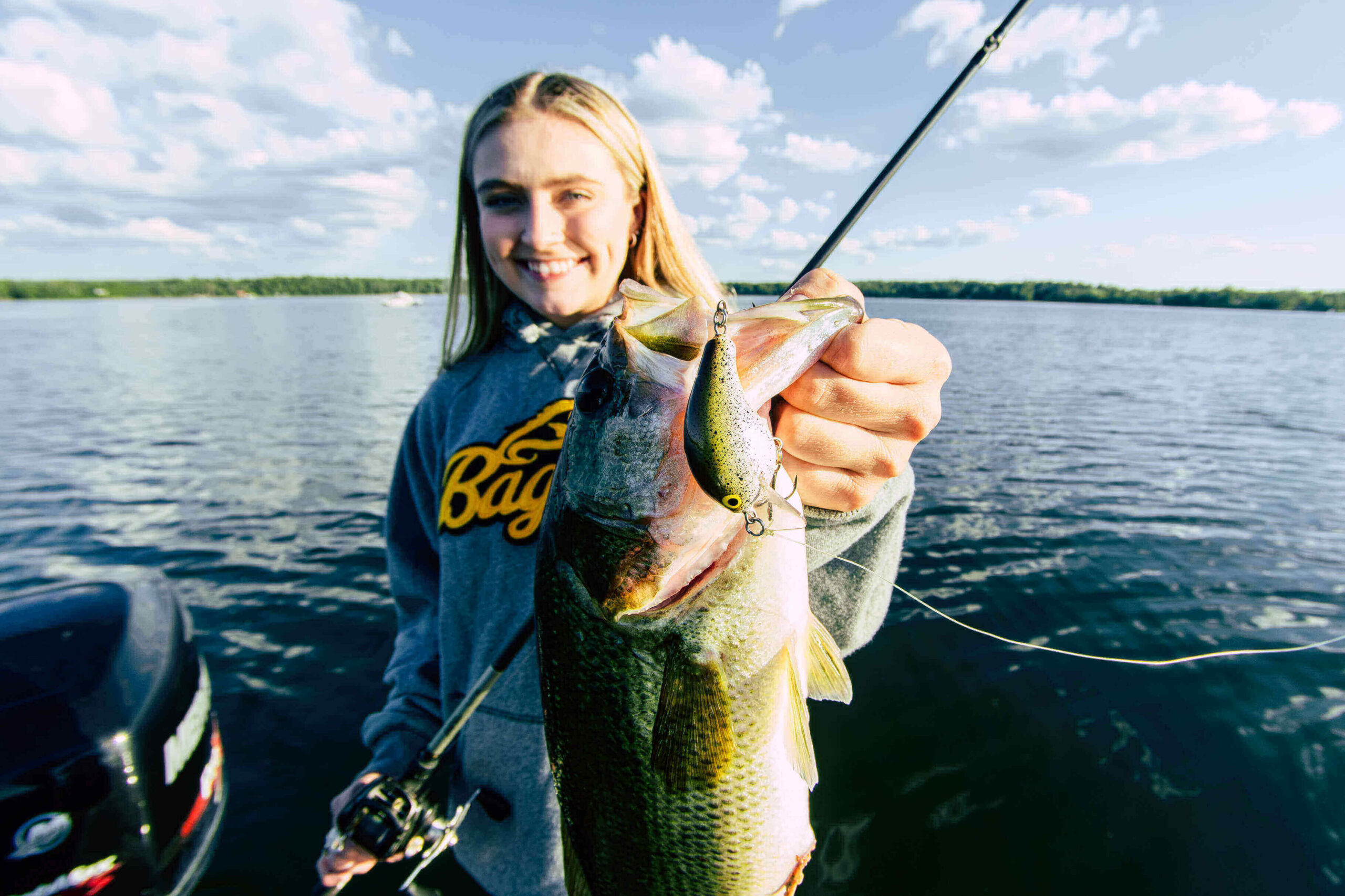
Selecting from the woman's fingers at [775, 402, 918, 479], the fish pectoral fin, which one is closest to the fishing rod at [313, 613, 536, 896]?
the fish pectoral fin

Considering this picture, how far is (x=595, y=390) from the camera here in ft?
4.56

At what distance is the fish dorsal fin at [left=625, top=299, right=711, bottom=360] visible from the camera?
1.33 meters

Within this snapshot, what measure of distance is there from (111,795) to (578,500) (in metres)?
2.91

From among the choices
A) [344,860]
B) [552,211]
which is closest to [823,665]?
[552,211]

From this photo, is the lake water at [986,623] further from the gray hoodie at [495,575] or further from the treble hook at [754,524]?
the treble hook at [754,524]

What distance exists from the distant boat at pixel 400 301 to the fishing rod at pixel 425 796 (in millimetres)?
103600

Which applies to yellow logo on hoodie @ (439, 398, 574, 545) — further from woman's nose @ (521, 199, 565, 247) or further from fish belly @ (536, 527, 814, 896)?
fish belly @ (536, 527, 814, 896)

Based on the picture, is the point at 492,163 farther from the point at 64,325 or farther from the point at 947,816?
the point at 64,325

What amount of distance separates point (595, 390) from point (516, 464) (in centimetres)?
105

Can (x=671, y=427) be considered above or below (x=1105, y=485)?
above

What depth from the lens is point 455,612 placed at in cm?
236

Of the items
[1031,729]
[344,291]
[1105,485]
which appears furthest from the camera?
[344,291]

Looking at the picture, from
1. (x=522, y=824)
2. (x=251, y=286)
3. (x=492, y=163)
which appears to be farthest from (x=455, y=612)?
(x=251, y=286)

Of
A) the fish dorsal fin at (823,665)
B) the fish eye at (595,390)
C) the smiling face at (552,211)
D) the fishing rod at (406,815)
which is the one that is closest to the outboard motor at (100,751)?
the fishing rod at (406,815)
